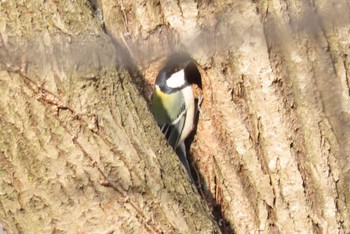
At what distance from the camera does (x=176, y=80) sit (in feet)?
10.8

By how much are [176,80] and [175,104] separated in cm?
A: 22

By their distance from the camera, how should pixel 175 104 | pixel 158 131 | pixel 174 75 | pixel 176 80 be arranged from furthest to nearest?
pixel 175 104, pixel 176 80, pixel 174 75, pixel 158 131

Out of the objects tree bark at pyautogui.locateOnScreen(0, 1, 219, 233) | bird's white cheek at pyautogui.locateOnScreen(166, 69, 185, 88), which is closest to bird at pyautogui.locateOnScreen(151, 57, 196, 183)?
bird's white cheek at pyautogui.locateOnScreen(166, 69, 185, 88)

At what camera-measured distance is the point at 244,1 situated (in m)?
2.48

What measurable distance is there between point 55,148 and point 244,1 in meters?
0.84

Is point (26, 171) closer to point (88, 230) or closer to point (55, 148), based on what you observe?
point (55, 148)

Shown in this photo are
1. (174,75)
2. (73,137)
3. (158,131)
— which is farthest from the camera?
(174,75)

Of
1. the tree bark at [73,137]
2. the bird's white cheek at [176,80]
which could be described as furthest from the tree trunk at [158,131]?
the bird's white cheek at [176,80]

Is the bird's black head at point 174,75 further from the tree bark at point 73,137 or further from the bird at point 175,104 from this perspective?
the tree bark at point 73,137

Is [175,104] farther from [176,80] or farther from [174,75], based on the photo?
[174,75]

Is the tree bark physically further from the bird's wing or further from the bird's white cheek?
the bird's white cheek

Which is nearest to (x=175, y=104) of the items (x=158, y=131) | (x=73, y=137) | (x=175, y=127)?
(x=175, y=127)

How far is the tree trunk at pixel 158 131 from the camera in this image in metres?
1.93

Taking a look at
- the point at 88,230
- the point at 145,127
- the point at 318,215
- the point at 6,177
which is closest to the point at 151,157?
the point at 145,127
